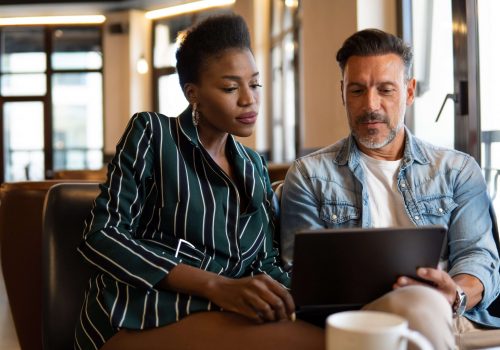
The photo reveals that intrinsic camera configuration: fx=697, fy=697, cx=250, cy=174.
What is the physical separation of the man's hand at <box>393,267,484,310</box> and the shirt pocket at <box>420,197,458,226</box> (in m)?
0.18

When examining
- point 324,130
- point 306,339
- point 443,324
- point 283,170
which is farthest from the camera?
point 324,130

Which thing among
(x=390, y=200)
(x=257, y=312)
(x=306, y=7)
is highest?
(x=306, y=7)

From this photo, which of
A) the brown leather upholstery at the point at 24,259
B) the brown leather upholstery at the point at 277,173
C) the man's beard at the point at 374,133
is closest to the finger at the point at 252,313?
the man's beard at the point at 374,133

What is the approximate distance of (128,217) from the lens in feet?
5.09

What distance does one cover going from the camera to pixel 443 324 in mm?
991

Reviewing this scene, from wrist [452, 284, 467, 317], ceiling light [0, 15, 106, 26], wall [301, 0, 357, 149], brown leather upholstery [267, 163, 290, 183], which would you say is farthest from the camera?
ceiling light [0, 15, 106, 26]

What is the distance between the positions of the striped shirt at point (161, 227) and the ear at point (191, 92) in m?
0.06

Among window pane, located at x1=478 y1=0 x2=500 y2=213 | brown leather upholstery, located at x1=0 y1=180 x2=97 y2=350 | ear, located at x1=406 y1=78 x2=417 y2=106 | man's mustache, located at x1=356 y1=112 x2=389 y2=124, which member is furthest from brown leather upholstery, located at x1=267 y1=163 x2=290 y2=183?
man's mustache, located at x1=356 y1=112 x2=389 y2=124

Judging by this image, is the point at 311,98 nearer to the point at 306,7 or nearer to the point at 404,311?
the point at 306,7

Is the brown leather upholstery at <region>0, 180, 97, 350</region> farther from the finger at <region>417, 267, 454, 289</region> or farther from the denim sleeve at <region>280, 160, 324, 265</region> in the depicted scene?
Answer: the finger at <region>417, 267, 454, 289</region>

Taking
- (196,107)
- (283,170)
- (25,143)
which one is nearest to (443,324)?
(196,107)

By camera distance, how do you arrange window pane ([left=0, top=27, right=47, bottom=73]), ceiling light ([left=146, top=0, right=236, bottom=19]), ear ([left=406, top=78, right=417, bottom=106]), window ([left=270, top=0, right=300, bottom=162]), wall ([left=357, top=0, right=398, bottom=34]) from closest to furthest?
ear ([left=406, top=78, right=417, bottom=106]) → wall ([left=357, top=0, right=398, bottom=34]) → window ([left=270, top=0, right=300, bottom=162]) → ceiling light ([left=146, top=0, right=236, bottom=19]) → window pane ([left=0, top=27, right=47, bottom=73])

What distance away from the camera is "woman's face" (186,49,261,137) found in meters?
1.68

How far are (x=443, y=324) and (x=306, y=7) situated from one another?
5.38 meters
